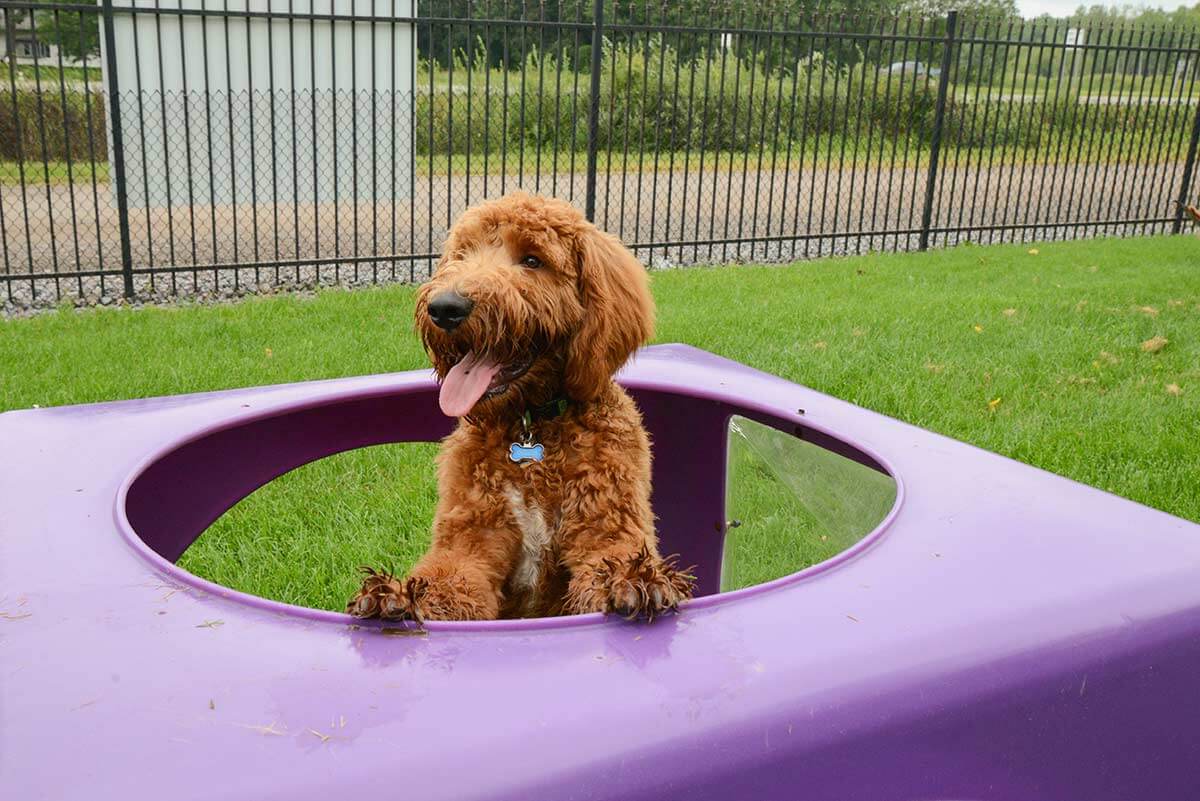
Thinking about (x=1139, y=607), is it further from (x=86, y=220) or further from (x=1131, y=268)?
(x=86, y=220)

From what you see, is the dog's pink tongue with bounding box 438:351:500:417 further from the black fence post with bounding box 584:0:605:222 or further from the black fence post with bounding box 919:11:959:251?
the black fence post with bounding box 919:11:959:251

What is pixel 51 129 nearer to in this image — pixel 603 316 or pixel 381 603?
pixel 603 316

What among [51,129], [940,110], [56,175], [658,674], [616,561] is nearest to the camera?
[658,674]

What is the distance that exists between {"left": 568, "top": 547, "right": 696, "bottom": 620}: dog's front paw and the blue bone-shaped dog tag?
0.43m

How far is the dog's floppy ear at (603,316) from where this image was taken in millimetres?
2295

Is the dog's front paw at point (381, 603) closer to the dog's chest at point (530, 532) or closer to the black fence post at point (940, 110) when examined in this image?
the dog's chest at point (530, 532)

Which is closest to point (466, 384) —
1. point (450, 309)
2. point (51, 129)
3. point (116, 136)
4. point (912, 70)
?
point (450, 309)

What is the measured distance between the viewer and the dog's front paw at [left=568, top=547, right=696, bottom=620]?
1.62 m

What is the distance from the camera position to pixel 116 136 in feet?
25.4

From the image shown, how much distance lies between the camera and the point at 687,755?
1.40 m

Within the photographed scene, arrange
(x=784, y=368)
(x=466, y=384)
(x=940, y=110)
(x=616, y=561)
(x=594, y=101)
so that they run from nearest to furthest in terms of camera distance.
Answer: (x=616, y=561)
(x=466, y=384)
(x=784, y=368)
(x=594, y=101)
(x=940, y=110)

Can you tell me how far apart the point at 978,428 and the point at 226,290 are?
5935 mm

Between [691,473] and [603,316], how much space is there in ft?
3.71

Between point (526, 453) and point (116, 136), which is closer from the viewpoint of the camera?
point (526, 453)
